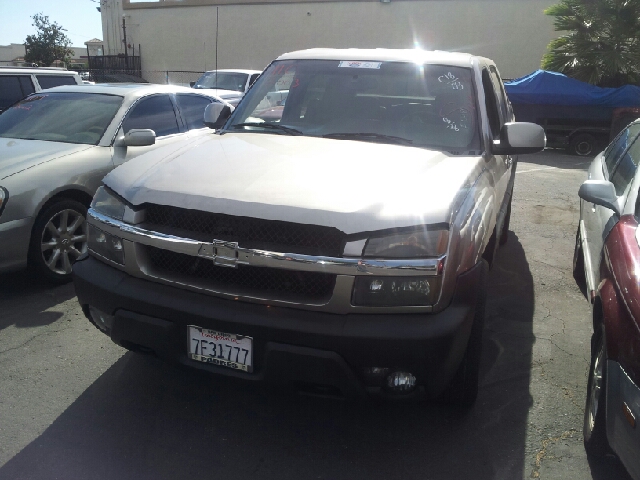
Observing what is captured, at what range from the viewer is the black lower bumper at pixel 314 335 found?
8.54 feet

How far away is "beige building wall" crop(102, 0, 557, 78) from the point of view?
88.6 feet

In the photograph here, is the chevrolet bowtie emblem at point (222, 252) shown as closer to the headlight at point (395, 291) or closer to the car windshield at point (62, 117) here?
the headlight at point (395, 291)

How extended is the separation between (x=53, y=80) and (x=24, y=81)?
16.0 inches

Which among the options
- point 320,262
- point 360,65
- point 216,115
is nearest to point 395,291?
point 320,262

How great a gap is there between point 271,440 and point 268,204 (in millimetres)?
1177

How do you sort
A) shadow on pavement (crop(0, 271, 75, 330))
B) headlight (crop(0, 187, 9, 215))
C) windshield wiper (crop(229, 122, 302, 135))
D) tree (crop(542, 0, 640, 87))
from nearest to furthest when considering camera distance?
1. windshield wiper (crop(229, 122, 302, 135))
2. shadow on pavement (crop(0, 271, 75, 330))
3. headlight (crop(0, 187, 9, 215))
4. tree (crop(542, 0, 640, 87))

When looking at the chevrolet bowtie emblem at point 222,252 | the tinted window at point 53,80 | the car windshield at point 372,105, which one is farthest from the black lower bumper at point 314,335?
the tinted window at point 53,80

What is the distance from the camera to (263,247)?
9.01 ft

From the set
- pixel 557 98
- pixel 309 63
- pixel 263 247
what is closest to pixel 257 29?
pixel 557 98

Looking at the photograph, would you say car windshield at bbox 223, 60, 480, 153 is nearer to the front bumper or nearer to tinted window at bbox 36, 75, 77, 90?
the front bumper

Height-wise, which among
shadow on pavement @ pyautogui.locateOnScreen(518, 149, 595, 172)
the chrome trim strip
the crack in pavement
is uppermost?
the chrome trim strip

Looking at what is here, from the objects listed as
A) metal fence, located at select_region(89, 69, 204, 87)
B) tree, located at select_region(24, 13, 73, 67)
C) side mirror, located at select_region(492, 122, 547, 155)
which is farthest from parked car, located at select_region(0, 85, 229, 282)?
tree, located at select_region(24, 13, 73, 67)

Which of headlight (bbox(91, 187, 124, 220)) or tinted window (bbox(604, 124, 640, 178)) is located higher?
tinted window (bbox(604, 124, 640, 178))

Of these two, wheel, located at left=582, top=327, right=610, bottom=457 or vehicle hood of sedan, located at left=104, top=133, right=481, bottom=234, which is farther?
wheel, located at left=582, top=327, right=610, bottom=457
